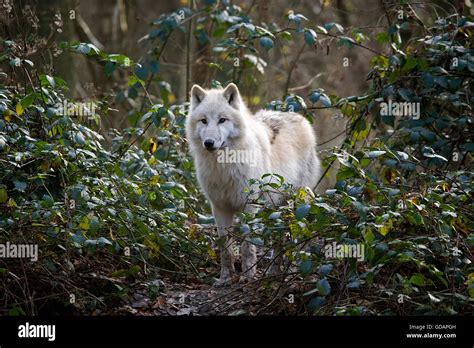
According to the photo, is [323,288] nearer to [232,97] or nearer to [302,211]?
[302,211]

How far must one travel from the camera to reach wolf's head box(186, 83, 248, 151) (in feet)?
24.0

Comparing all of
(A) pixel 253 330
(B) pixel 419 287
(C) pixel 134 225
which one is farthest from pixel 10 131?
(B) pixel 419 287

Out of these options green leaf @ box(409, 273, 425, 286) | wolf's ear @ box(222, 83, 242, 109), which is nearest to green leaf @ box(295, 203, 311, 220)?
green leaf @ box(409, 273, 425, 286)

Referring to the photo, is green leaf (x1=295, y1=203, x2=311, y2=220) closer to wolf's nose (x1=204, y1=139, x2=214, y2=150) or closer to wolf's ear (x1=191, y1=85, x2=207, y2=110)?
wolf's nose (x1=204, y1=139, x2=214, y2=150)

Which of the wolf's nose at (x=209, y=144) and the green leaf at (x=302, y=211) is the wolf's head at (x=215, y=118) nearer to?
the wolf's nose at (x=209, y=144)

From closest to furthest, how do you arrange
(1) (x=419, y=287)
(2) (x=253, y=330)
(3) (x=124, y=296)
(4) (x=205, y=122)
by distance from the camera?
1. (2) (x=253, y=330)
2. (1) (x=419, y=287)
3. (3) (x=124, y=296)
4. (4) (x=205, y=122)

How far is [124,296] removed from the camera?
6.31m

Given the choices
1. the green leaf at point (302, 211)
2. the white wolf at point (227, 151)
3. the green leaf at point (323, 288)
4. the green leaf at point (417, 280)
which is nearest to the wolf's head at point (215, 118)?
the white wolf at point (227, 151)

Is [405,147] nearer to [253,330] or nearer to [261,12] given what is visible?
[253,330]

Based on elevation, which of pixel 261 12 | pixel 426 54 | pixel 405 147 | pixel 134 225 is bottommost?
pixel 134 225

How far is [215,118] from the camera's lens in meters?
7.44

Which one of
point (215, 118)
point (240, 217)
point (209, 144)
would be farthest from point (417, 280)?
point (215, 118)

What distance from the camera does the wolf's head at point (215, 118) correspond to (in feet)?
24.0

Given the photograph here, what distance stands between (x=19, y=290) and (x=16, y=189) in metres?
0.98
